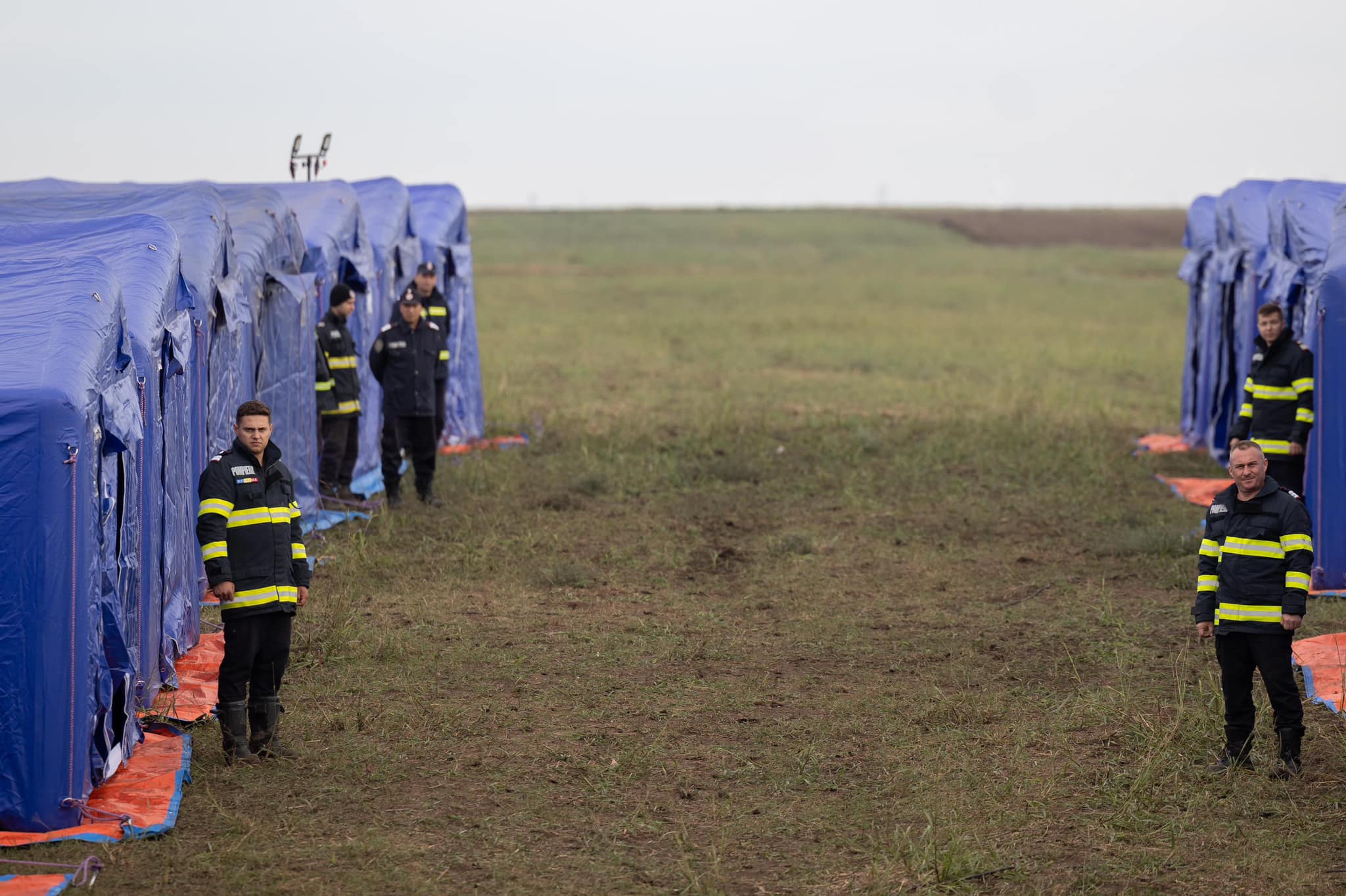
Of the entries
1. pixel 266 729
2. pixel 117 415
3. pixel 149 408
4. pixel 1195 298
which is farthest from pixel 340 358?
pixel 1195 298

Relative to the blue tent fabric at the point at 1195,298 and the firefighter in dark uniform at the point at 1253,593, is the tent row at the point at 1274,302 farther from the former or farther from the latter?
the firefighter in dark uniform at the point at 1253,593

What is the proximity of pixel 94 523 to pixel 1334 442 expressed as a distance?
26.6 ft

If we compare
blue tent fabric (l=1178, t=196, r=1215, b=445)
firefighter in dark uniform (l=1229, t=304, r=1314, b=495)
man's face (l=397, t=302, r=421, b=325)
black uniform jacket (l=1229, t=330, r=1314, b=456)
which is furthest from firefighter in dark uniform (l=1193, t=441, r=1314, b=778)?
blue tent fabric (l=1178, t=196, r=1215, b=445)

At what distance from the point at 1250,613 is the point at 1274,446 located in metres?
4.61

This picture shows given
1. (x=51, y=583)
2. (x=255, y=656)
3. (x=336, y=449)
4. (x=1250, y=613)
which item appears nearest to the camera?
(x=51, y=583)

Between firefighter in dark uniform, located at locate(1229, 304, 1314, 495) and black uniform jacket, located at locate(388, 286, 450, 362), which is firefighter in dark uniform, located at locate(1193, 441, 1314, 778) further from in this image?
black uniform jacket, located at locate(388, 286, 450, 362)

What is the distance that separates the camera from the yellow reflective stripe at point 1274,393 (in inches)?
411

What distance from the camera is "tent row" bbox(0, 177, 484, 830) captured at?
227 inches

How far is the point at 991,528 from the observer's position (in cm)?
1244

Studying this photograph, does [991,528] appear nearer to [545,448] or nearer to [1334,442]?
[1334,442]

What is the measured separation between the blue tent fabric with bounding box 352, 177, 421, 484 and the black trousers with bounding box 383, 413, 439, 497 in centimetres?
96

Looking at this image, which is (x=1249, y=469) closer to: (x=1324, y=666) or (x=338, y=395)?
(x=1324, y=666)

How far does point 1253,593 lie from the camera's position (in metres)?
6.43

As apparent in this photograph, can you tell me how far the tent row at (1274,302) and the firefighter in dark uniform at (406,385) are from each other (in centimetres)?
713
